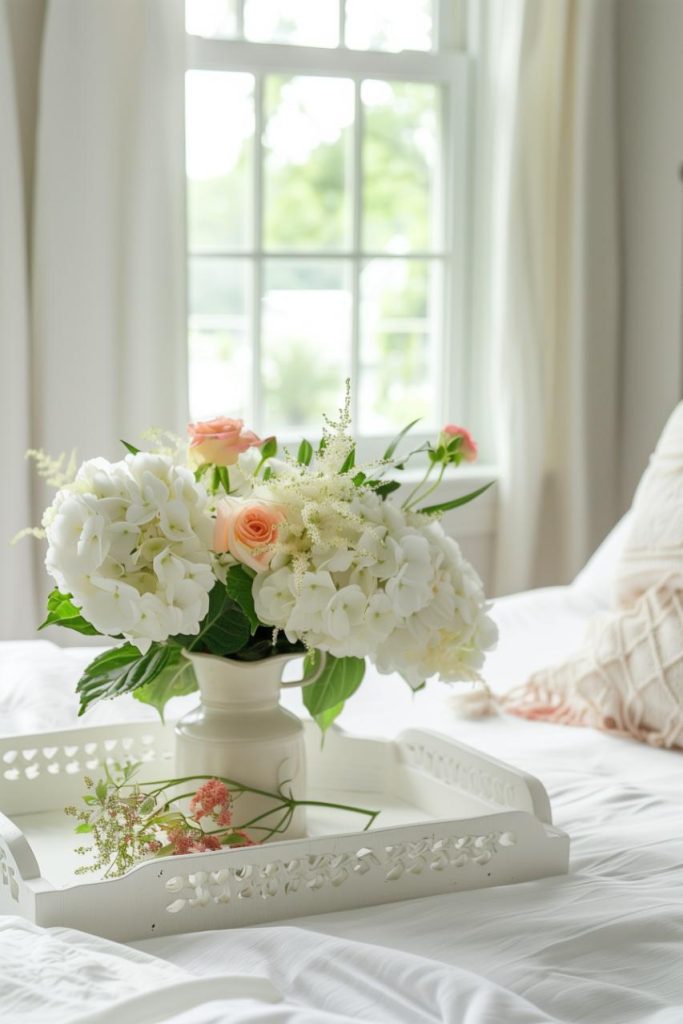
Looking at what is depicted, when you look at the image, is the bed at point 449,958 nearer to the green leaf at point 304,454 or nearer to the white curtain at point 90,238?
the green leaf at point 304,454

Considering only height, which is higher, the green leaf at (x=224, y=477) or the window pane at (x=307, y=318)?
the window pane at (x=307, y=318)

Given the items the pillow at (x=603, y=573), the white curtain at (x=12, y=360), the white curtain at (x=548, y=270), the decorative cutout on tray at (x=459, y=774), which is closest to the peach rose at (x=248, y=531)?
the decorative cutout on tray at (x=459, y=774)

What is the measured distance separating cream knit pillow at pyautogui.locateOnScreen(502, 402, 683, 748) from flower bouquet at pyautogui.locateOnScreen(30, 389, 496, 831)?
1.66 feet

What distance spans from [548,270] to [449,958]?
242 centimetres

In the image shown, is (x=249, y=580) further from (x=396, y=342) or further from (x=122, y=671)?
(x=396, y=342)

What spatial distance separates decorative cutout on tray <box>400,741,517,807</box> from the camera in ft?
4.32

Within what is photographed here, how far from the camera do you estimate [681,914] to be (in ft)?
3.61

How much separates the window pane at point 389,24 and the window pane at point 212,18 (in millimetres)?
310

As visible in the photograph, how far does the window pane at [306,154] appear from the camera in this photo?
314cm

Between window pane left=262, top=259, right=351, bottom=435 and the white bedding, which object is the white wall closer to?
window pane left=262, top=259, right=351, bottom=435

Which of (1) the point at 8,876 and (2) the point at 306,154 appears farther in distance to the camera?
(2) the point at 306,154

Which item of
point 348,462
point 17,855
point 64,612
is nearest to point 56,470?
point 64,612

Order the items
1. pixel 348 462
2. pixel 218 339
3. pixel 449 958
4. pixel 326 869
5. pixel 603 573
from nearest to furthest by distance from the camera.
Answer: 1. pixel 449 958
2. pixel 326 869
3. pixel 348 462
4. pixel 603 573
5. pixel 218 339

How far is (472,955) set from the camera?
1.04 metres
